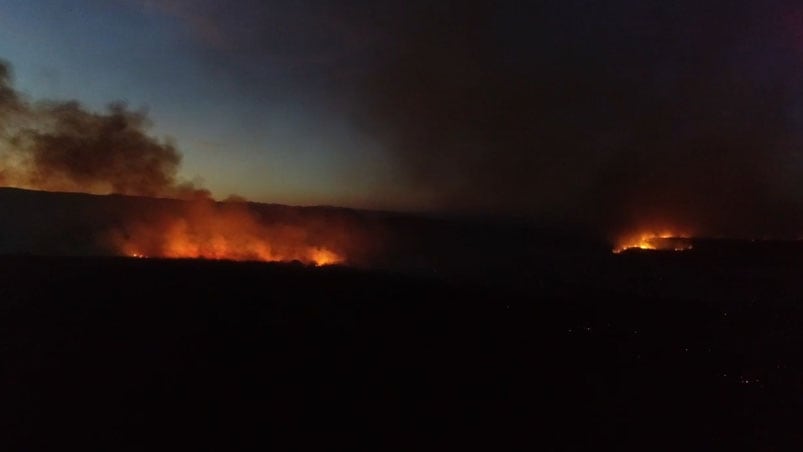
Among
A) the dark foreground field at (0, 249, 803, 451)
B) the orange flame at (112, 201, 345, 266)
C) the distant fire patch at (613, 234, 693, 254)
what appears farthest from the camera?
the distant fire patch at (613, 234, 693, 254)

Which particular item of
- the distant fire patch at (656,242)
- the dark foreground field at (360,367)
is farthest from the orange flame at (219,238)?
the distant fire patch at (656,242)

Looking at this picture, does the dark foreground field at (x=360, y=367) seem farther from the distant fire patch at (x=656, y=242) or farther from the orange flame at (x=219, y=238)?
the distant fire patch at (x=656, y=242)

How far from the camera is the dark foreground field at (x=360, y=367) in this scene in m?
11.1

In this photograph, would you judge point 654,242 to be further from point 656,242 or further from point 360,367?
point 360,367

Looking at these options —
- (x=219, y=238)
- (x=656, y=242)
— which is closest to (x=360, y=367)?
(x=219, y=238)

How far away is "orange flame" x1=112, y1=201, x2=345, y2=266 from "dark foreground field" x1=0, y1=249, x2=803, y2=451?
616 inches

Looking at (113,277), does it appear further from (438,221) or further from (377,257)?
(438,221)

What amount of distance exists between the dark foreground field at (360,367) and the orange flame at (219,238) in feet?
51.4

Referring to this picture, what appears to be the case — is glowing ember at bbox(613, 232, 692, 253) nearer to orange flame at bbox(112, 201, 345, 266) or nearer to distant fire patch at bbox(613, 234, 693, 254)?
distant fire patch at bbox(613, 234, 693, 254)

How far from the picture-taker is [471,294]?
65.7 feet

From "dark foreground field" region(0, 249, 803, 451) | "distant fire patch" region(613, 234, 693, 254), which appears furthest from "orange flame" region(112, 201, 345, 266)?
"distant fire patch" region(613, 234, 693, 254)

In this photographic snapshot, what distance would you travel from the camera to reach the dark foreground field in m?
11.1

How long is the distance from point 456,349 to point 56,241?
119 ft

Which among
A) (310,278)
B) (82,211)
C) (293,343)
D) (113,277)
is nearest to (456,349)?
(293,343)
